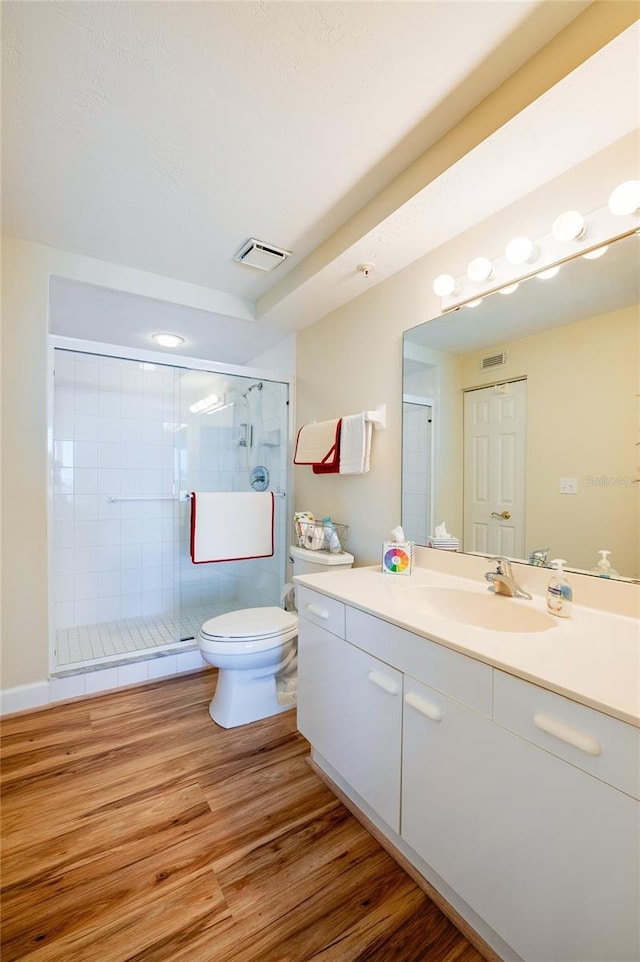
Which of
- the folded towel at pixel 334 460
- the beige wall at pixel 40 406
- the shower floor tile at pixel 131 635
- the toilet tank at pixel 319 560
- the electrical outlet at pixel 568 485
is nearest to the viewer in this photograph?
the electrical outlet at pixel 568 485

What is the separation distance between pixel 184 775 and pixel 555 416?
1.93m

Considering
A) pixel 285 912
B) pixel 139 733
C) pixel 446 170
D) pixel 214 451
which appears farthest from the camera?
pixel 214 451

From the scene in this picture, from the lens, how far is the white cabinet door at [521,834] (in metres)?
0.70

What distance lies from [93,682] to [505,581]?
7.17 feet

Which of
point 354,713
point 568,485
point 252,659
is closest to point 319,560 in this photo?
point 252,659

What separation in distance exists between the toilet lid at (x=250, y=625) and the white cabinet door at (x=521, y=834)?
0.93 metres

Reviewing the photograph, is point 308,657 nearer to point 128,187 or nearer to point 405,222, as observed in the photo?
point 405,222

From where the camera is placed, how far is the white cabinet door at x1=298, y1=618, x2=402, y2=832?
116 cm

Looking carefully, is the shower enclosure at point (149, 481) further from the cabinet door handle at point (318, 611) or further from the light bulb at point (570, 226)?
the light bulb at point (570, 226)

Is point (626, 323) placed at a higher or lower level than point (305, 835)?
higher

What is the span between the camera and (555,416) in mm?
1308

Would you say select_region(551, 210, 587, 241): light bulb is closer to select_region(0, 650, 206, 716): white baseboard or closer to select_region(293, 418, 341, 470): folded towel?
select_region(293, 418, 341, 470): folded towel

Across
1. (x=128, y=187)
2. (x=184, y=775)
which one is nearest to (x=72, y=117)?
(x=128, y=187)

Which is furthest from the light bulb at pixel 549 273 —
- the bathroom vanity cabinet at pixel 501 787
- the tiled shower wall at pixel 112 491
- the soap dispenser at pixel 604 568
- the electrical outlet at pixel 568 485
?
the tiled shower wall at pixel 112 491
